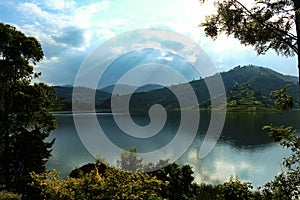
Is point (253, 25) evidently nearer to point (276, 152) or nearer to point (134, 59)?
point (134, 59)

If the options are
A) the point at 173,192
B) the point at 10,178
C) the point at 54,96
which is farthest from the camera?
the point at 54,96

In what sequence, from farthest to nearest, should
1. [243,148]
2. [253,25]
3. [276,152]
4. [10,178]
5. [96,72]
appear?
[243,148], [276,152], [10,178], [96,72], [253,25]

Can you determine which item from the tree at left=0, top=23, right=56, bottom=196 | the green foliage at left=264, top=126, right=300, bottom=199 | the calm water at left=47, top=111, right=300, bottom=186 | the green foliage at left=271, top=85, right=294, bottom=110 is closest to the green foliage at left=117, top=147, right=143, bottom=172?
the tree at left=0, top=23, right=56, bottom=196

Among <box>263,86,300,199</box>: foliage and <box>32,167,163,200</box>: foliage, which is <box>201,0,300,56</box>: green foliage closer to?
<box>263,86,300,199</box>: foliage

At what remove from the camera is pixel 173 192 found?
13352 millimetres

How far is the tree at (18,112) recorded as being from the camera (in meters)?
14.5

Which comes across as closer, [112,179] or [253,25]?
[112,179]

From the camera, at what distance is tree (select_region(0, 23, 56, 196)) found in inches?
569

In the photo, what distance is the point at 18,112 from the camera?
49.8 feet

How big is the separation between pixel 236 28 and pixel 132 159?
13149 mm

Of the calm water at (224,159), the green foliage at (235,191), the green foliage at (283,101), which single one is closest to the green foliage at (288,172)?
the green foliage at (283,101)

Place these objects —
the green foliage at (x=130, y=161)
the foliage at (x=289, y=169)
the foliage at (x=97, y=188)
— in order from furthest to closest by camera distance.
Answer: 1. the green foliage at (x=130, y=161)
2. the foliage at (x=289, y=169)
3. the foliage at (x=97, y=188)

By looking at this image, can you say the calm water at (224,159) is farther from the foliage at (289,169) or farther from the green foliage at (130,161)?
the foliage at (289,169)

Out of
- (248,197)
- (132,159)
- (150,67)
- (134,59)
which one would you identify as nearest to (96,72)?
(134,59)
